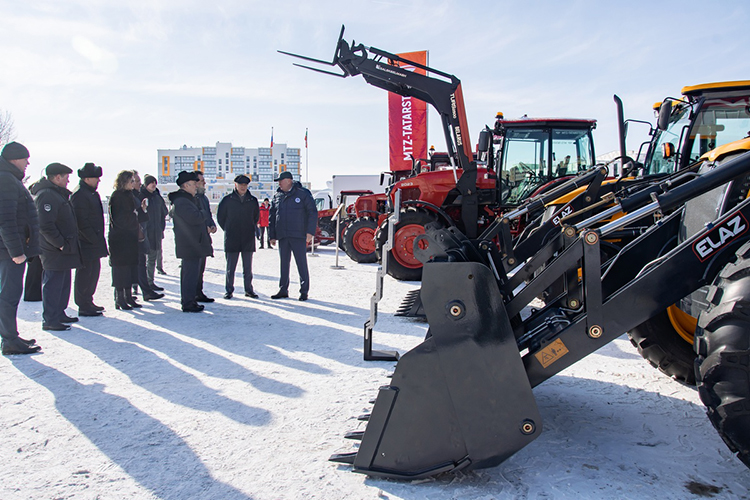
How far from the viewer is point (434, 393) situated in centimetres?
218

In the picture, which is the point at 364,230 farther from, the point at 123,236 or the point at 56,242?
the point at 56,242

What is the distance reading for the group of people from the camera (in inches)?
169

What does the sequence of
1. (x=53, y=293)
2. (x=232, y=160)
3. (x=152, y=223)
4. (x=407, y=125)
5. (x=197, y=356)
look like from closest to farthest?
(x=197, y=356), (x=53, y=293), (x=152, y=223), (x=407, y=125), (x=232, y=160)

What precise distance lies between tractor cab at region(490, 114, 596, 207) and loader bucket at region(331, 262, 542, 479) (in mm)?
7345

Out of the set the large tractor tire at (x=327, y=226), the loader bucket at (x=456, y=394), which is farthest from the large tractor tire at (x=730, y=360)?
the large tractor tire at (x=327, y=226)

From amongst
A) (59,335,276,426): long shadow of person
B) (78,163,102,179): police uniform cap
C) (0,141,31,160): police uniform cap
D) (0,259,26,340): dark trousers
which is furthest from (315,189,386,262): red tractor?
(0,259,26,340): dark trousers

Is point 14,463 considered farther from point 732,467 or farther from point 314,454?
point 732,467

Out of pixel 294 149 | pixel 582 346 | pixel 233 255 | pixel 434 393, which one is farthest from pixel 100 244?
pixel 294 149

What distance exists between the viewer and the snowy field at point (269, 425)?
7.29 ft

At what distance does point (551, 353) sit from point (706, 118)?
4788mm

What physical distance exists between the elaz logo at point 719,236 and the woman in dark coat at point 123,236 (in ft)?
19.9

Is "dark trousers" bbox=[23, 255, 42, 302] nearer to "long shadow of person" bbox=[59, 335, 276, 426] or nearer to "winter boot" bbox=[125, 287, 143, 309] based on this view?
"winter boot" bbox=[125, 287, 143, 309]

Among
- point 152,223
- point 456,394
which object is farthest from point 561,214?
point 152,223

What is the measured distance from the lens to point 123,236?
20.3ft
